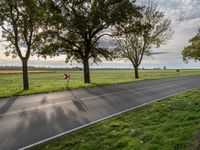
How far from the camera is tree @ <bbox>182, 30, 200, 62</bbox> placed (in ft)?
209

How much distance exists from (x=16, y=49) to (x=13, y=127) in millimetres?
14946

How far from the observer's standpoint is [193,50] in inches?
Result: 2603

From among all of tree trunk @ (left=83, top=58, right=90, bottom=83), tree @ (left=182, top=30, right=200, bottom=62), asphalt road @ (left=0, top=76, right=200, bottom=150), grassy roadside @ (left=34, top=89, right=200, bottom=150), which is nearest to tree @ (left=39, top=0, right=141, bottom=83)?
tree trunk @ (left=83, top=58, right=90, bottom=83)

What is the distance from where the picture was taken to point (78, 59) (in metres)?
32.5

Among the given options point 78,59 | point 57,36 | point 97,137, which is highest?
point 57,36

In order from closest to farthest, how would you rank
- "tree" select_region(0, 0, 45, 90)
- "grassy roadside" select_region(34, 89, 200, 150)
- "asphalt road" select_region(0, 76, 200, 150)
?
"grassy roadside" select_region(34, 89, 200, 150)
"asphalt road" select_region(0, 76, 200, 150)
"tree" select_region(0, 0, 45, 90)

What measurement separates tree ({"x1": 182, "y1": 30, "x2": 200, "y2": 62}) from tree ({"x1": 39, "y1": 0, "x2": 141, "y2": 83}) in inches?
1512

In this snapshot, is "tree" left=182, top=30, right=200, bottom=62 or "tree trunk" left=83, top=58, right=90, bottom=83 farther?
"tree" left=182, top=30, right=200, bottom=62

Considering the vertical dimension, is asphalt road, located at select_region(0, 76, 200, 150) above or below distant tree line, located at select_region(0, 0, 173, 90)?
below

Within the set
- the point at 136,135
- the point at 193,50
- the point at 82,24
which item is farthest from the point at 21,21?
the point at 193,50

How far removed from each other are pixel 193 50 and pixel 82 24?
44.9 metres

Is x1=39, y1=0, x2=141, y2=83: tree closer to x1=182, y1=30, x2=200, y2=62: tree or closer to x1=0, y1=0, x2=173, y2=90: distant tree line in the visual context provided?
x1=0, y1=0, x2=173, y2=90: distant tree line

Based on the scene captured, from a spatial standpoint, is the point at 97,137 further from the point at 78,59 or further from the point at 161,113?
the point at 78,59

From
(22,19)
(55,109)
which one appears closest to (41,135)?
(55,109)
